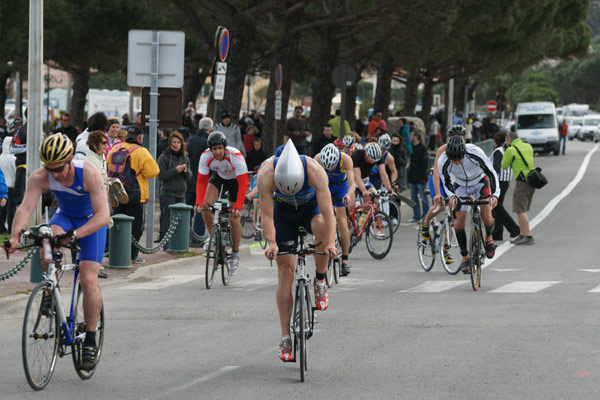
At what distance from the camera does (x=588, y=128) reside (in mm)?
77812

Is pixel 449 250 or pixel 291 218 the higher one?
pixel 291 218

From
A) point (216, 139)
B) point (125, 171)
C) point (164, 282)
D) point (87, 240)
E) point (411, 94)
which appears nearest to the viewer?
point (87, 240)

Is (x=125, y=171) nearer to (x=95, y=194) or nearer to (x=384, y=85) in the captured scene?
(x=95, y=194)

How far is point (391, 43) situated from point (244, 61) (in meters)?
17.6

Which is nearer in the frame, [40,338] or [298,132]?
[40,338]

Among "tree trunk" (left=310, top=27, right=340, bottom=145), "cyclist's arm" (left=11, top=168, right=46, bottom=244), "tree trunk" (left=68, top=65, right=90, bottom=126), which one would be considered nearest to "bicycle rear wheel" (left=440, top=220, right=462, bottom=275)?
"cyclist's arm" (left=11, top=168, right=46, bottom=244)

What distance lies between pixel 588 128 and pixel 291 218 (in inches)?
2847

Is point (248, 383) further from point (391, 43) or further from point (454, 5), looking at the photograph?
point (391, 43)

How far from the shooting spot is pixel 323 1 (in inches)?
1379

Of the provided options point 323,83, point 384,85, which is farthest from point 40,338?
point 384,85

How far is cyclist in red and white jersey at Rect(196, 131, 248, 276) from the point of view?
13.4 meters

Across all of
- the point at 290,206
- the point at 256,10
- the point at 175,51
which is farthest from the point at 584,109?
the point at 290,206

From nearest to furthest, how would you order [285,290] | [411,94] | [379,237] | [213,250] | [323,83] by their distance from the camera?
[285,290]
[213,250]
[379,237]
[323,83]
[411,94]

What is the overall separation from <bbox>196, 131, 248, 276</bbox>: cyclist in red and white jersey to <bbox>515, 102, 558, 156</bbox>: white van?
129 ft
